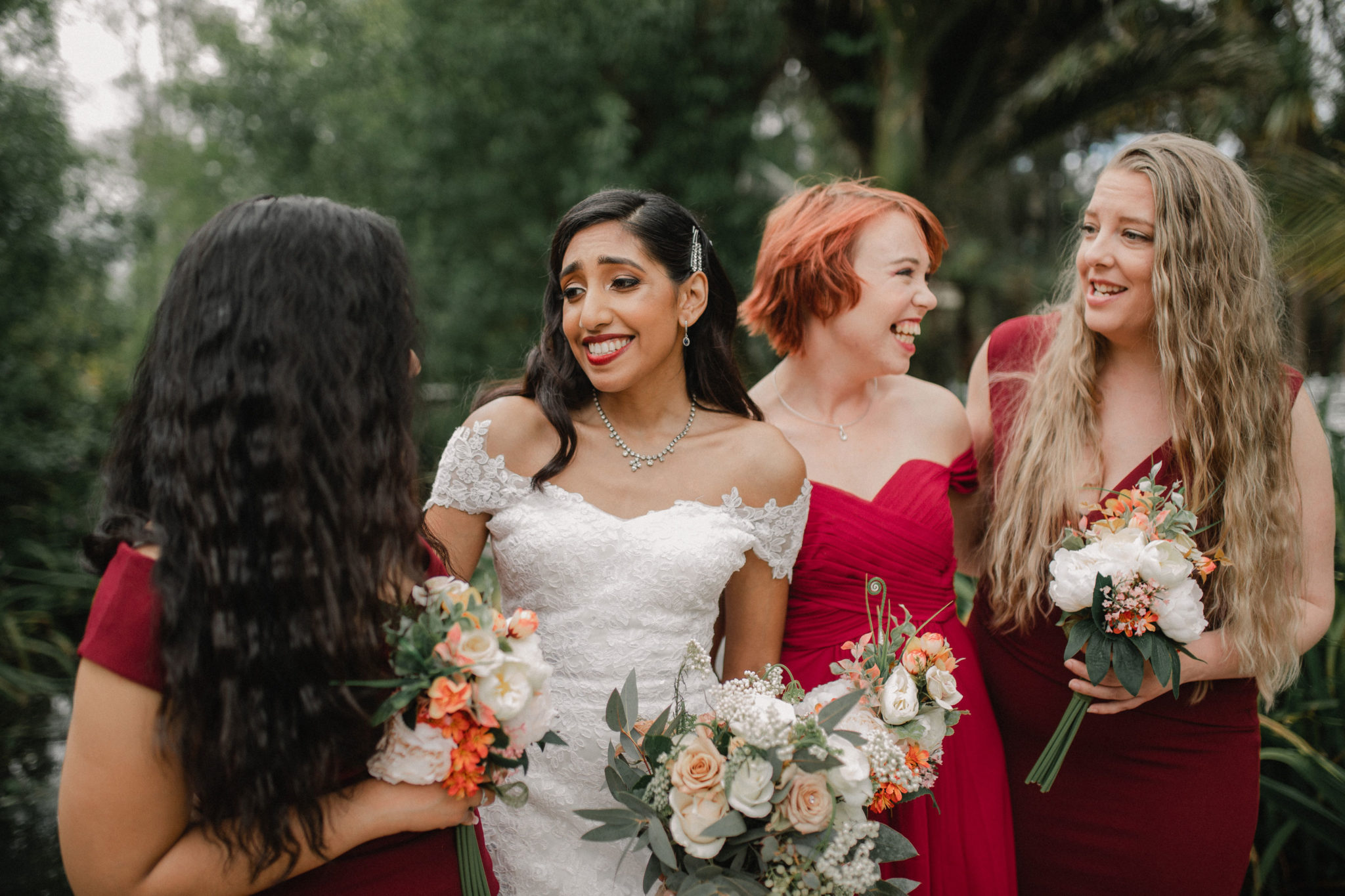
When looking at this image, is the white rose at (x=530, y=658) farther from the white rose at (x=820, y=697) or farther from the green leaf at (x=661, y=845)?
the white rose at (x=820, y=697)

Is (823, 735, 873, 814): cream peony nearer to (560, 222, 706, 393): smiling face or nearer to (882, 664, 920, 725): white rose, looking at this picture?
(882, 664, 920, 725): white rose

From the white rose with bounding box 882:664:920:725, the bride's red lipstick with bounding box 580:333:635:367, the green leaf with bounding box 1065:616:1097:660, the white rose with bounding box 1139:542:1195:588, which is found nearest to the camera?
the white rose with bounding box 882:664:920:725

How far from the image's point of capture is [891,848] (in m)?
1.90

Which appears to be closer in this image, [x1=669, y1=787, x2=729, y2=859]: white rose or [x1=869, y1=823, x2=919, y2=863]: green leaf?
[x1=669, y1=787, x2=729, y2=859]: white rose

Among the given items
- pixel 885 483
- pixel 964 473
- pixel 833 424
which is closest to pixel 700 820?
pixel 885 483

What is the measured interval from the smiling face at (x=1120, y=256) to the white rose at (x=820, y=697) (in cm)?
144

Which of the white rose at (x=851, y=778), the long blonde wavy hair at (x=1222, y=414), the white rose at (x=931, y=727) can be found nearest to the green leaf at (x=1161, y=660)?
the long blonde wavy hair at (x=1222, y=414)

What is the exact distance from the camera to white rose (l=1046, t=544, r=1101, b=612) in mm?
2244

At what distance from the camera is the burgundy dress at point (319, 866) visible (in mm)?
1410

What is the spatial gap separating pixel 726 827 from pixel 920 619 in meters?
1.33

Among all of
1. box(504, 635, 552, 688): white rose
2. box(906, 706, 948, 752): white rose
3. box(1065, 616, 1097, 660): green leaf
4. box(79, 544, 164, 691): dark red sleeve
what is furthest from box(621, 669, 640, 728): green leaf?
box(1065, 616, 1097, 660): green leaf

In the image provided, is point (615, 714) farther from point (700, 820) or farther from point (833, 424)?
point (833, 424)

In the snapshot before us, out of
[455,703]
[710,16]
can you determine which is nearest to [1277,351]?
[455,703]

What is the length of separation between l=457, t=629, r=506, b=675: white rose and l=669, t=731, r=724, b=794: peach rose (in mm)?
437
